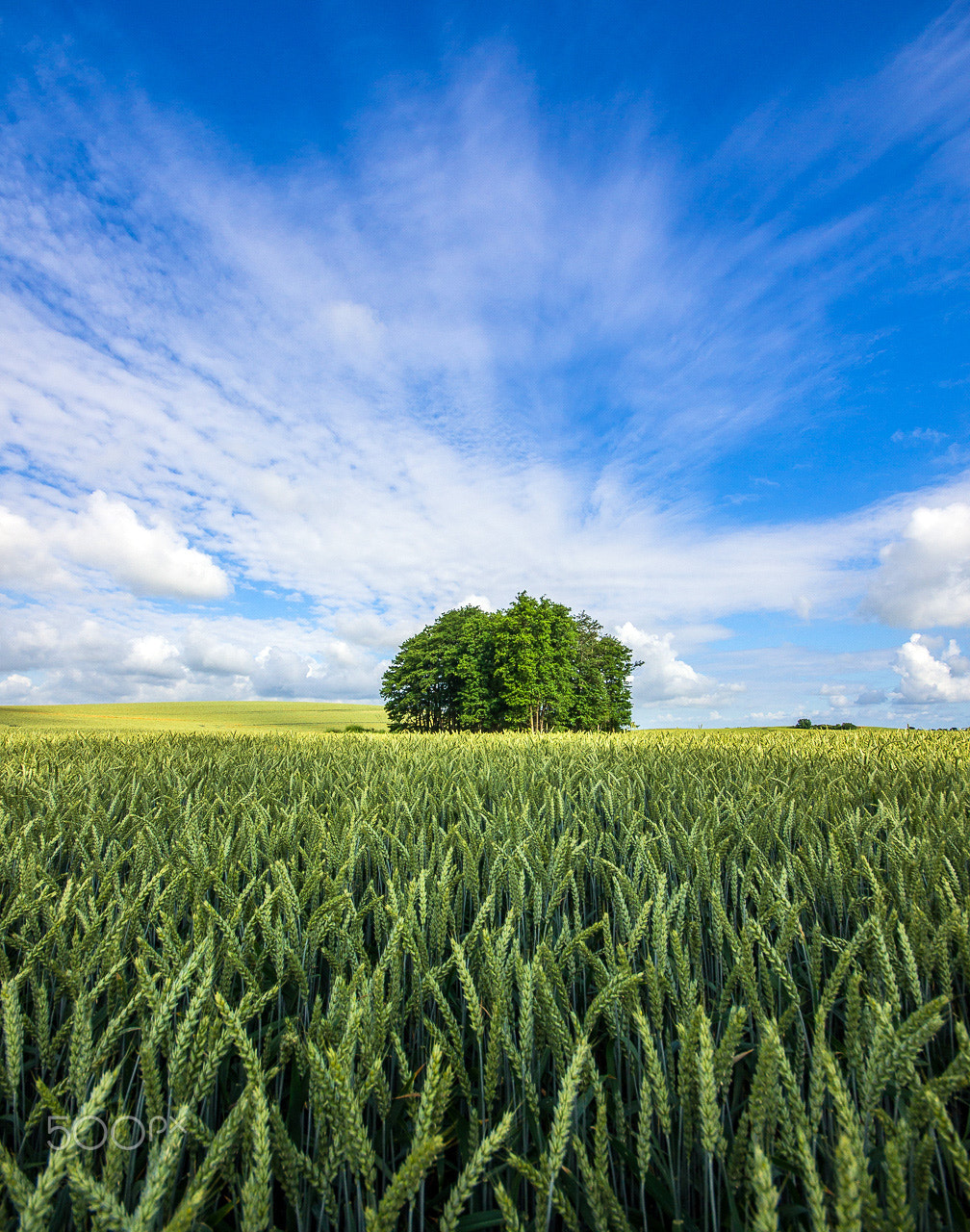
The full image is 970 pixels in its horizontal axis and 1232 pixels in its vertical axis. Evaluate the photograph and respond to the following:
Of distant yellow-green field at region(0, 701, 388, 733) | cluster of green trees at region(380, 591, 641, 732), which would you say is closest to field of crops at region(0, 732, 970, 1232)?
cluster of green trees at region(380, 591, 641, 732)

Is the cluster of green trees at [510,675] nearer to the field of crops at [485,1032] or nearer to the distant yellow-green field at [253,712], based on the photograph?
the distant yellow-green field at [253,712]

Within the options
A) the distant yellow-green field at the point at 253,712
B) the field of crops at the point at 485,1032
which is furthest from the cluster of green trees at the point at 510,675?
the field of crops at the point at 485,1032

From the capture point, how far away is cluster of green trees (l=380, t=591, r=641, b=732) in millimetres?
35469

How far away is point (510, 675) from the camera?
3491 centimetres

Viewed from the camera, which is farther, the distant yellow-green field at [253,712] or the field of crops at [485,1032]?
the distant yellow-green field at [253,712]

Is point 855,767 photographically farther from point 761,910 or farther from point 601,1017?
point 601,1017

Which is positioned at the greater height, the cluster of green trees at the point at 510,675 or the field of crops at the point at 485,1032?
the cluster of green trees at the point at 510,675

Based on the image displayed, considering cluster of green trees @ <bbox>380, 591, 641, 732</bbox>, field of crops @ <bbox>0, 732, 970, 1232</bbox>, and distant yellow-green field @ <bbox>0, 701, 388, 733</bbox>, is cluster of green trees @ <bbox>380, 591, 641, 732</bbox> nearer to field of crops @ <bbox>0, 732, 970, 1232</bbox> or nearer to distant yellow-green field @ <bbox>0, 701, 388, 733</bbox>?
distant yellow-green field @ <bbox>0, 701, 388, 733</bbox>

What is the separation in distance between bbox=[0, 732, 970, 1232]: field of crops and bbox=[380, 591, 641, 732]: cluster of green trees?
3081 centimetres

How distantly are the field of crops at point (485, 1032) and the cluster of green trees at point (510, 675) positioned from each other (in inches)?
1213

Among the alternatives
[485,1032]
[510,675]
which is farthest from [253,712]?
[485,1032]

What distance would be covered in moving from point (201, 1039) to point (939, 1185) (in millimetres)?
1610

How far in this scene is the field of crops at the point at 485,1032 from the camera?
91 cm

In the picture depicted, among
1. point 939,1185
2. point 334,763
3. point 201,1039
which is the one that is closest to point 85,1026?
point 201,1039
